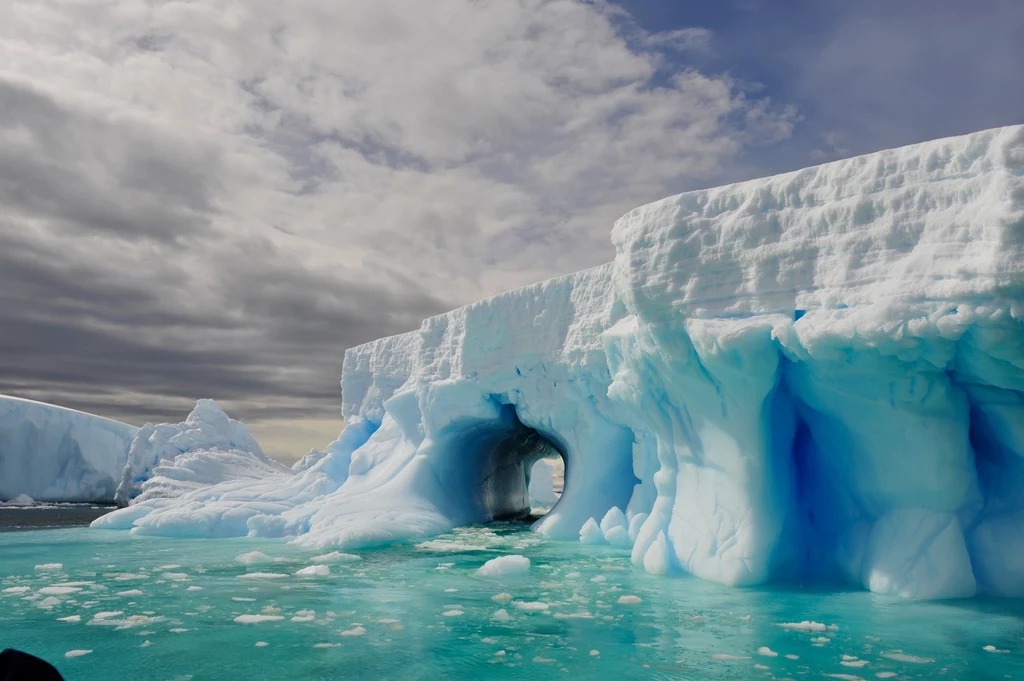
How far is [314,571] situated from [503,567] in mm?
2391

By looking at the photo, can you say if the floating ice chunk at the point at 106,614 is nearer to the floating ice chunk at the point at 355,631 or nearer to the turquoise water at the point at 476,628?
the turquoise water at the point at 476,628

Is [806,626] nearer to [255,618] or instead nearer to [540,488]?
[255,618]

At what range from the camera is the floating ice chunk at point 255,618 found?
613 centimetres

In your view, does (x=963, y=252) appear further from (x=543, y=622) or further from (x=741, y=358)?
(x=543, y=622)

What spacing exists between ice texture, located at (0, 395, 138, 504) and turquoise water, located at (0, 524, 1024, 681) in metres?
21.5

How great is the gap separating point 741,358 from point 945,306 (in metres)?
1.89

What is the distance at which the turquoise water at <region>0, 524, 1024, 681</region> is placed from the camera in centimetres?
470

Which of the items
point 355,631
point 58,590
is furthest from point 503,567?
point 58,590

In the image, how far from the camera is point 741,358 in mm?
7316

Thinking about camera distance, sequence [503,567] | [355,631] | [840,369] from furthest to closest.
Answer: [503,567] → [840,369] → [355,631]

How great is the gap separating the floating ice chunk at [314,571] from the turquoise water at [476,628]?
18 centimetres

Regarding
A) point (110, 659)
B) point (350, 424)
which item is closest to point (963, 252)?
point (110, 659)

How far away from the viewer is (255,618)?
6230 mm

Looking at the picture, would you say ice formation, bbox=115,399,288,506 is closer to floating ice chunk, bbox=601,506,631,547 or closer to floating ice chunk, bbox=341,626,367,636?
floating ice chunk, bbox=601,506,631,547
